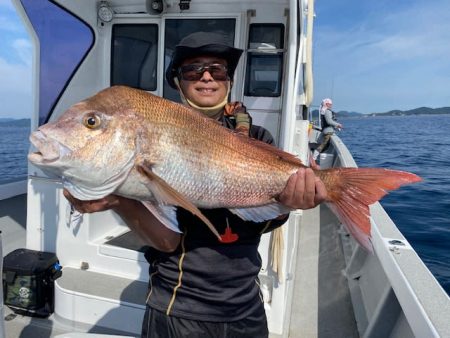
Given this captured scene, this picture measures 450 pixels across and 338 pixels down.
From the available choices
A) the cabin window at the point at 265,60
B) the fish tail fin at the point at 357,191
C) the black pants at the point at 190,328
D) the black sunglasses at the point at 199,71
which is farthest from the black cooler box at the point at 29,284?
the cabin window at the point at 265,60

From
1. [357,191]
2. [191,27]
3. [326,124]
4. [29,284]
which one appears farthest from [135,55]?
[326,124]

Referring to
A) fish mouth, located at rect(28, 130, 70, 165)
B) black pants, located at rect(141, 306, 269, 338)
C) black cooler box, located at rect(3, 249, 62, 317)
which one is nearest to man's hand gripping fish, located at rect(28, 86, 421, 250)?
fish mouth, located at rect(28, 130, 70, 165)

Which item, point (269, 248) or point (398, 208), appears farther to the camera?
point (398, 208)

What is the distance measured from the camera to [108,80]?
16.0 feet

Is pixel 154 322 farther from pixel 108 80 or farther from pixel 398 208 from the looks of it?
pixel 398 208

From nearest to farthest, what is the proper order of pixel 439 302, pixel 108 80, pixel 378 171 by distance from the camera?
pixel 378 171 < pixel 439 302 < pixel 108 80

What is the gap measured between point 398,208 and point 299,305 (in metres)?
6.35

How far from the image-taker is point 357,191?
5.86ft

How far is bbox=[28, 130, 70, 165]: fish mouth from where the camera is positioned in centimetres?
145

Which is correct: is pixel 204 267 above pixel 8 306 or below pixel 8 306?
above

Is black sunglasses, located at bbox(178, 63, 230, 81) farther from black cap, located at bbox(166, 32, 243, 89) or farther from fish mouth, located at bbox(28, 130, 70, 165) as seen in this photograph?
fish mouth, located at bbox(28, 130, 70, 165)

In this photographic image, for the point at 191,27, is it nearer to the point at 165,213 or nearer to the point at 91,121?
the point at 91,121

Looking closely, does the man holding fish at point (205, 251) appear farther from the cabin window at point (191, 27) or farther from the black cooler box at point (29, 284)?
the cabin window at point (191, 27)

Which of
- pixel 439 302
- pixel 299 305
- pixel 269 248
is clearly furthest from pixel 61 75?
pixel 439 302
